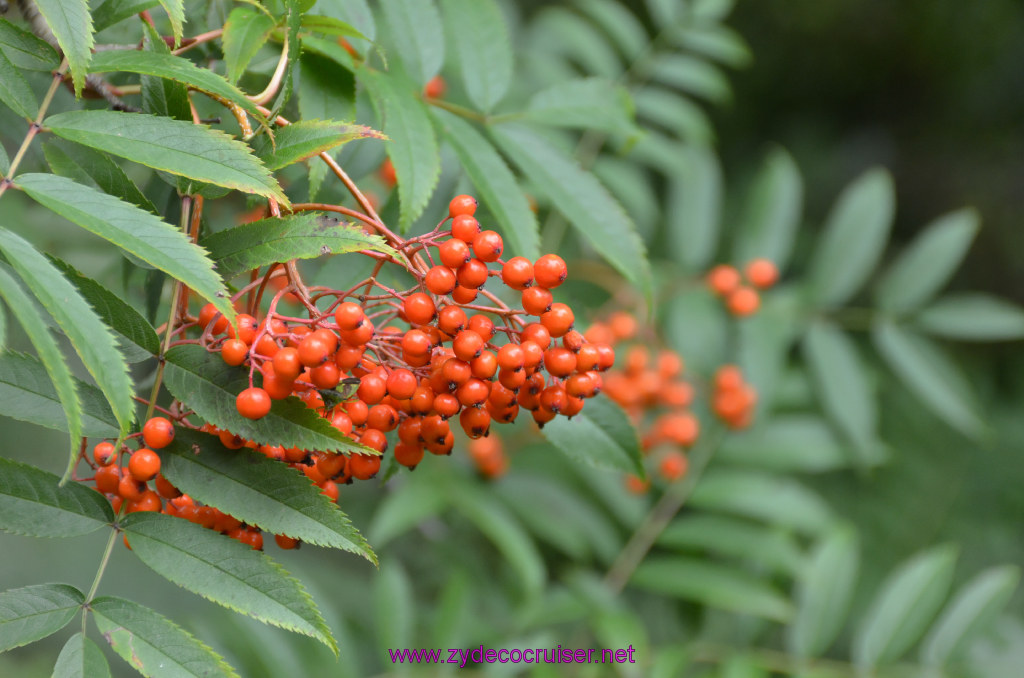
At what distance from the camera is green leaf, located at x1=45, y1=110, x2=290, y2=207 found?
3.36 feet

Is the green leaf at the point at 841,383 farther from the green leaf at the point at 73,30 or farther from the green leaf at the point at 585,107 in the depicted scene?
the green leaf at the point at 73,30

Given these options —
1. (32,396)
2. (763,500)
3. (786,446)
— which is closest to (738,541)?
(763,500)

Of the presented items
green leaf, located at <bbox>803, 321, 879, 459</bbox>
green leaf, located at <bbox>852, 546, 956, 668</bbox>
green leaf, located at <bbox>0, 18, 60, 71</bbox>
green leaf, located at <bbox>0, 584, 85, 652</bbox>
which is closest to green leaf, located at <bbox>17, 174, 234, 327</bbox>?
green leaf, located at <bbox>0, 18, 60, 71</bbox>

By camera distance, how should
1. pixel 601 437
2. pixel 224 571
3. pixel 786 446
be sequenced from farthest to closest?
1. pixel 786 446
2. pixel 601 437
3. pixel 224 571

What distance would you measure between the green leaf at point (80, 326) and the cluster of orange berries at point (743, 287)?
2.15 m

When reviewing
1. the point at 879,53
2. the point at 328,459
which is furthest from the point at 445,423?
the point at 879,53

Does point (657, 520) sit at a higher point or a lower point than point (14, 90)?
lower

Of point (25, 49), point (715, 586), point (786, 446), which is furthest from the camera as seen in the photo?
point (786, 446)

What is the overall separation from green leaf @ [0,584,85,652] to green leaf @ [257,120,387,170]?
0.74 metres

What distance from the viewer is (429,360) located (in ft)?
3.74

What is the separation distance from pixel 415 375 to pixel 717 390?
1.82m

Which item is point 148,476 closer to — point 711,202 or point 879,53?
point 711,202

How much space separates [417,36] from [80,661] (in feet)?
4.39

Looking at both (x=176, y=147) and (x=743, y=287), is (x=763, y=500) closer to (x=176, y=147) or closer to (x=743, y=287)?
(x=743, y=287)
